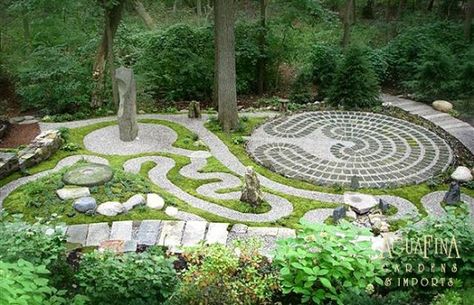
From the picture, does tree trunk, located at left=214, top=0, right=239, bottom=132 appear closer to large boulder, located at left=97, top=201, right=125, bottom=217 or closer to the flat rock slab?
the flat rock slab

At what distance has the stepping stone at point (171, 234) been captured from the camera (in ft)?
26.9

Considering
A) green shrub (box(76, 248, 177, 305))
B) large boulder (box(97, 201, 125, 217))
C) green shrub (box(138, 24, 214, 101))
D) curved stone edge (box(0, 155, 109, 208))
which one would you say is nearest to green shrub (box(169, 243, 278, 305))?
green shrub (box(76, 248, 177, 305))

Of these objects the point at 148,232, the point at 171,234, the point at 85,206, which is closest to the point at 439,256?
the point at 171,234

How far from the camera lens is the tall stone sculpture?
39.2 feet

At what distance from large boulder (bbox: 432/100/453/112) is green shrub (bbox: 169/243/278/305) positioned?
31.1 feet

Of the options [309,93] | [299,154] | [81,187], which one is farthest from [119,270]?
[309,93]

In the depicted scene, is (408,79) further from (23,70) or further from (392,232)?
(23,70)

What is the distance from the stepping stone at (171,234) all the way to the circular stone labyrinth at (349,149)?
309cm

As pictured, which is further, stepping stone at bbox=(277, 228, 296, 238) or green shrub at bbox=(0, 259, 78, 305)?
stepping stone at bbox=(277, 228, 296, 238)

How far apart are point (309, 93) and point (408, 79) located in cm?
336

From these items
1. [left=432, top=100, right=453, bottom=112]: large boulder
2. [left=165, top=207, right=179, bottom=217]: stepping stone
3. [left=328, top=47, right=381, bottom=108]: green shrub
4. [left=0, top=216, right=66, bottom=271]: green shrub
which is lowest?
[left=165, top=207, right=179, bottom=217]: stepping stone

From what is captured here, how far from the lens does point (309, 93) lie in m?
15.9

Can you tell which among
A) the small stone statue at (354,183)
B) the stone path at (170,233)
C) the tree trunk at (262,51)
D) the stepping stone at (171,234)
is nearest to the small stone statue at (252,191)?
the stone path at (170,233)

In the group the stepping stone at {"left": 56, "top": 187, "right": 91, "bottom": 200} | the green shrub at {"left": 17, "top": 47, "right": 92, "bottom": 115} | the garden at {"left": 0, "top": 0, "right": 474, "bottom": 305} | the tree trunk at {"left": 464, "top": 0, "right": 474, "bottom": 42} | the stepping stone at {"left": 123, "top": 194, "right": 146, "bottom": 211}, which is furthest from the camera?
the tree trunk at {"left": 464, "top": 0, "right": 474, "bottom": 42}
